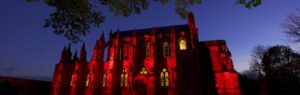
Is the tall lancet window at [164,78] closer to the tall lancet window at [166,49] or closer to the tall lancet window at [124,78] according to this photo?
the tall lancet window at [166,49]

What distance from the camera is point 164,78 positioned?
2911 cm

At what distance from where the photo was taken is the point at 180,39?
32.8 meters

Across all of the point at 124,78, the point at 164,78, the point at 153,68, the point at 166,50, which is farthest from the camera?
the point at 166,50

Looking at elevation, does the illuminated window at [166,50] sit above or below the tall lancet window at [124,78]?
above

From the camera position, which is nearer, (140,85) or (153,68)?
(153,68)

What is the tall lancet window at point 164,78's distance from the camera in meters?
28.6

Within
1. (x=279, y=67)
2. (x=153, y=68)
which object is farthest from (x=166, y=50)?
(x=279, y=67)

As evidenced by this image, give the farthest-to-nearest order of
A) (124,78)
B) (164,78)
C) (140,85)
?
(124,78) → (140,85) → (164,78)

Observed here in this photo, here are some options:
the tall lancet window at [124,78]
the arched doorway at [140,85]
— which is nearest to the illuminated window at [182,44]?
the arched doorway at [140,85]

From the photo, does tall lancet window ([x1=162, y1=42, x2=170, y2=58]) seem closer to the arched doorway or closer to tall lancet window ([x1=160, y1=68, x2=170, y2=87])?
tall lancet window ([x1=160, y1=68, x2=170, y2=87])

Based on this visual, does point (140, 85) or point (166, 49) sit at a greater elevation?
point (166, 49)

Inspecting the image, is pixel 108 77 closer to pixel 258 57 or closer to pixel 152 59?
pixel 152 59

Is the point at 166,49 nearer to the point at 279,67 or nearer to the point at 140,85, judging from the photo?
the point at 140,85

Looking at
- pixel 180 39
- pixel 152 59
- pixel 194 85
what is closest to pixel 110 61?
pixel 152 59
